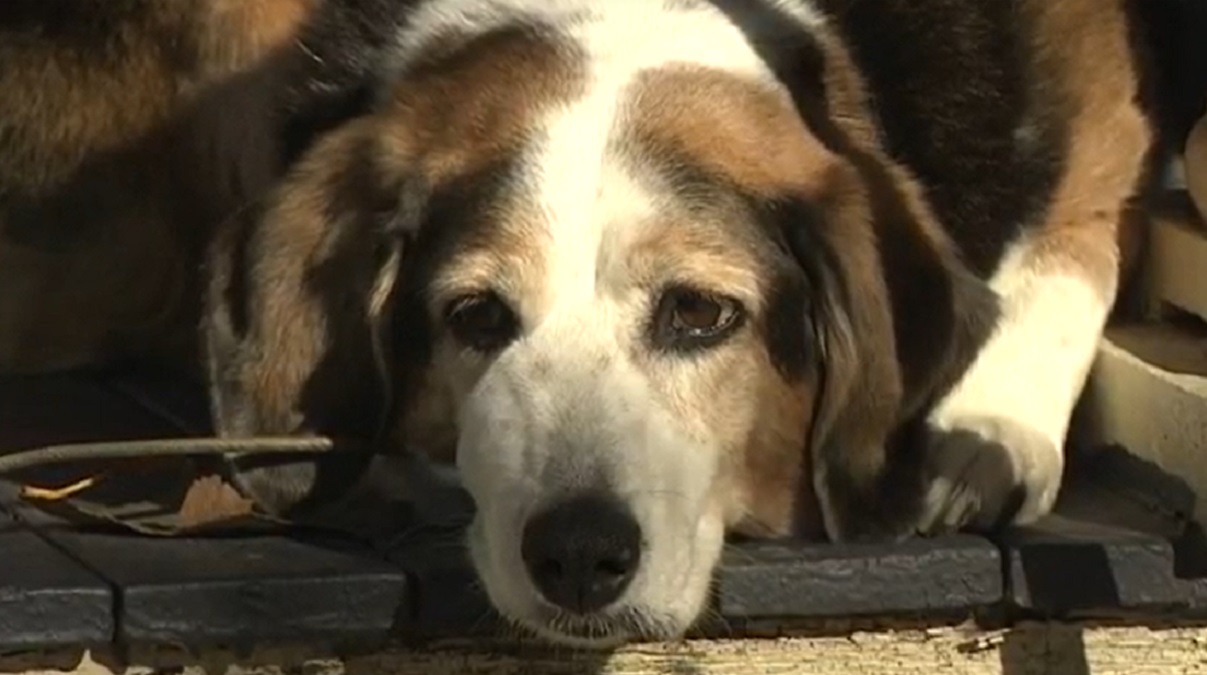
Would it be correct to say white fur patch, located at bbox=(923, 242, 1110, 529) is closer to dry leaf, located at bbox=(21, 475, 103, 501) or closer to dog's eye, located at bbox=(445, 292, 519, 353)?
dog's eye, located at bbox=(445, 292, 519, 353)

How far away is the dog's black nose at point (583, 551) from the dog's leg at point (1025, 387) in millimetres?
412

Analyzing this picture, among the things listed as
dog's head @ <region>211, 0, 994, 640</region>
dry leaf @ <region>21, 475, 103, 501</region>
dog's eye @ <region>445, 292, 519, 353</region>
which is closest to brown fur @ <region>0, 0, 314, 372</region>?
dog's head @ <region>211, 0, 994, 640</region>

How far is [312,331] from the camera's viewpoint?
2652 millimetres

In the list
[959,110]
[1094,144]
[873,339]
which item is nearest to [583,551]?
[873,339]

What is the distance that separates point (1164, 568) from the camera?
8.05ft

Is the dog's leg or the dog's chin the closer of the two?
the dog's chin

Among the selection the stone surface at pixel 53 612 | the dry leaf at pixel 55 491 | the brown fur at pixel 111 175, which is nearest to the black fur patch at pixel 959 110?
the brown fur at pixel 111 175

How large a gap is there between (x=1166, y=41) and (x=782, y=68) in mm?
611

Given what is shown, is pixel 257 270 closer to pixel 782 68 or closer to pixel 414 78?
pixel 414 78

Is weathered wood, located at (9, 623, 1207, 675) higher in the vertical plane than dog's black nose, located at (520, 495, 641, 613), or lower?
lower

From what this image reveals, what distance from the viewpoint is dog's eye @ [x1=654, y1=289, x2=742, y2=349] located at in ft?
8.02

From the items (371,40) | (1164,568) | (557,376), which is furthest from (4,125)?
(1164,568)

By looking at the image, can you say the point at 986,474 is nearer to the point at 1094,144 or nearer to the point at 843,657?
the point at 843,657

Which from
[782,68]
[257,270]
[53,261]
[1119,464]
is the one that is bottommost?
[53,261]
